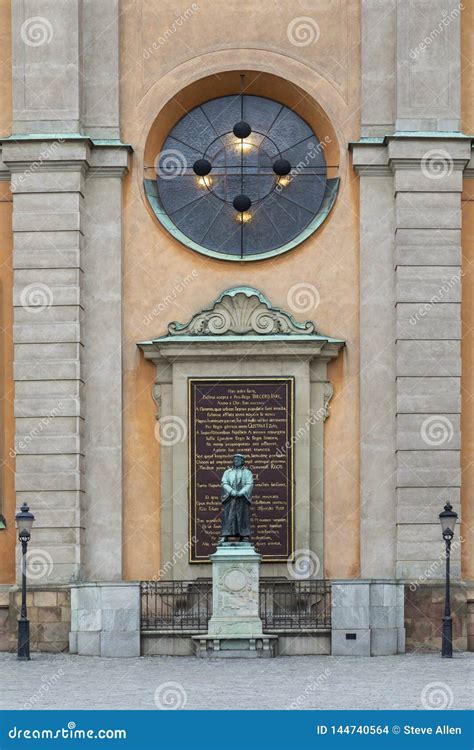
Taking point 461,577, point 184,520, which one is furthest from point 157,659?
point 461,577

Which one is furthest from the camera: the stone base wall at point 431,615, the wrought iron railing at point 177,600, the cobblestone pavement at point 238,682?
the stone base wall at point 431,615

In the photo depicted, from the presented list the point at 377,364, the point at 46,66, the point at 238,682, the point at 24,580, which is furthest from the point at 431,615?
the point at 46,66

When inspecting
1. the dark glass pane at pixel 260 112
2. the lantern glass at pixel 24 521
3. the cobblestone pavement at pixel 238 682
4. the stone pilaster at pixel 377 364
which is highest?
the dark glass pane at pixel 260 112

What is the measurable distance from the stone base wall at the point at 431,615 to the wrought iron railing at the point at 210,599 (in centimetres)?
153

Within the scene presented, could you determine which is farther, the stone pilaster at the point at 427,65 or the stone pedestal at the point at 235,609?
the stone pilaster at the point at 427,65

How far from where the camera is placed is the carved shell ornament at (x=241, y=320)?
38344 millimetres

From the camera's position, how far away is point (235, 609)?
112ft

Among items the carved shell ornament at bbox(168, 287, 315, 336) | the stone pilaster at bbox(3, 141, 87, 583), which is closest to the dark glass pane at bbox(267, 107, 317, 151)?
the carved shell ornament at bbox(168, 287, 315, 336)

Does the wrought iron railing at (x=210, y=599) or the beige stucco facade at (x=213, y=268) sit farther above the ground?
the beige stucco facade at (x=213, y=268)

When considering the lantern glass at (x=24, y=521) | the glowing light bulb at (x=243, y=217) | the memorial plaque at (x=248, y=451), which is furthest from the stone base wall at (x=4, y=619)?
the glowing light bulb at (x=243, y=217)

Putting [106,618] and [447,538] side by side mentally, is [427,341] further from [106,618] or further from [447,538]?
[106,618]

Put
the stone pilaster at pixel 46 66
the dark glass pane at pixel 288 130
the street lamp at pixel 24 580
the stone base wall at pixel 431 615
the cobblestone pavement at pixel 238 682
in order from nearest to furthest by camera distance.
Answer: the cobblestone pavement at pixel 238 682 → the street lamp at pixel 24 580 → the stone base wall at pixel 431 615 → the stone pilaster at pixel 46 66 → the dark glass pane at pixel 288 130

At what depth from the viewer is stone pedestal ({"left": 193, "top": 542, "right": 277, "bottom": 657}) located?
33.7 meters

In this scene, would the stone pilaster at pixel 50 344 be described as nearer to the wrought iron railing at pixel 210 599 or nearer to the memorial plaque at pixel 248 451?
the wrought iron railing at pixel 210 599
